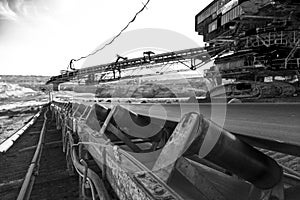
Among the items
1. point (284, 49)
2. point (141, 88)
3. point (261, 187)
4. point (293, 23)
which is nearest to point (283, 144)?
point (261, 187)

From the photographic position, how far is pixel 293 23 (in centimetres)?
781

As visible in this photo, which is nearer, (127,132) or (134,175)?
(134,175)

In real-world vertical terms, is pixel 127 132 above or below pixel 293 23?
below

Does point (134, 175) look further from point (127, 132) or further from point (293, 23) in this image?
point (293, 23)

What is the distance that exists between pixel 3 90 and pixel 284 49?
53.5m

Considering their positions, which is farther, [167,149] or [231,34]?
[231,34]

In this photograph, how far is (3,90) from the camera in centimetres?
5075

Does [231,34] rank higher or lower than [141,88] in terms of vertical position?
higher

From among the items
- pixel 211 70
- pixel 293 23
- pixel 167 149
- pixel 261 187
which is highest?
pixel 293 23

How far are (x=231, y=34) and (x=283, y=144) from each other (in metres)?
11.0

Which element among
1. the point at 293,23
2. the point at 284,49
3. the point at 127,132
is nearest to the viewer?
the point at 127,132

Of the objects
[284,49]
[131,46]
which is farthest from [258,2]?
[131,46]

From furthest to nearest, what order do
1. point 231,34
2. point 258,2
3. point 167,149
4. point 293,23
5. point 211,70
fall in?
point 211,70, point 231,34, point 293,23, point 258,2, point 167,149

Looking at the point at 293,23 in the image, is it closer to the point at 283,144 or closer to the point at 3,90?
the point at 283,144
